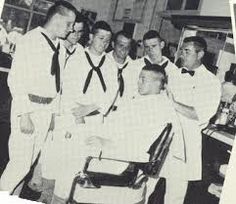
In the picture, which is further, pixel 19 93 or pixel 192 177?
pixel 192 177

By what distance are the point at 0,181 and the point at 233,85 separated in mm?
1778

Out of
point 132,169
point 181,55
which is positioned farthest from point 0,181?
point 181,55

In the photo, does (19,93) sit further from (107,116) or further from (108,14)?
(108,14)

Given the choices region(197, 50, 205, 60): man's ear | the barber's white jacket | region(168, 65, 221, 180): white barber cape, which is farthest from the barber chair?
region(197, 50, 205, 60): man's ear

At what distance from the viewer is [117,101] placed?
117 inches

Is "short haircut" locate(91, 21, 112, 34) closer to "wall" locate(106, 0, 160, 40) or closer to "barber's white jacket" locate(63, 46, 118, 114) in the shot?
"wall" locate(106, 0, 160, 40)

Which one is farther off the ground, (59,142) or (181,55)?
(181,55)

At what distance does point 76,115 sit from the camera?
291 cm

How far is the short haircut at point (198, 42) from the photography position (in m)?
2.99

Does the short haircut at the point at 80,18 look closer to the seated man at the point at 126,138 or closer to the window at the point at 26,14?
the window at the point at 26,14

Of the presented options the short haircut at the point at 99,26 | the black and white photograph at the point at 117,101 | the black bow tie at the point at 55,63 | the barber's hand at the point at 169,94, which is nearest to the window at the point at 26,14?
the black and white photograph at the point at 117,101

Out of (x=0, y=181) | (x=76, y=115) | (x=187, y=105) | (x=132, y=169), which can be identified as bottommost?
(x=0, y=181)

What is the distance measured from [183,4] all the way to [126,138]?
1057mm

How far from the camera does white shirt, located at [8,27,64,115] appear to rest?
9.25 feet
